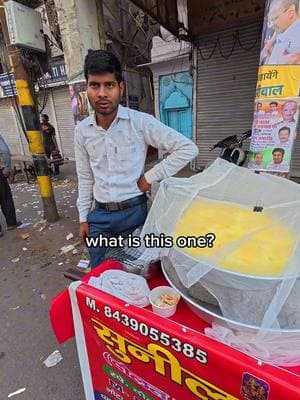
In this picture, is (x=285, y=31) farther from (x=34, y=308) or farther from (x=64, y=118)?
(x=64, y=118)

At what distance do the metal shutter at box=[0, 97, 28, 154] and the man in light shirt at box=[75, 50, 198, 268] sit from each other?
41.3 feet

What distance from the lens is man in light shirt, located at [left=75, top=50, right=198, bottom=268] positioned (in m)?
1.65

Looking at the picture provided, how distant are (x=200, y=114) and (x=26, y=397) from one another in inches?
248

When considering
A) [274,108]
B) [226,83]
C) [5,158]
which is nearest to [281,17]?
[274,108]

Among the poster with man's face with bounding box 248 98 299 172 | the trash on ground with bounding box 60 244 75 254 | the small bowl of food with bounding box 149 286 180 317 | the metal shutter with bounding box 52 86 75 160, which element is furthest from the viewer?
the metal shutter with bounding box 52 86 75 160

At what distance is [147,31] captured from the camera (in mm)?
8344

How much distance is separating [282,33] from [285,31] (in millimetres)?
26

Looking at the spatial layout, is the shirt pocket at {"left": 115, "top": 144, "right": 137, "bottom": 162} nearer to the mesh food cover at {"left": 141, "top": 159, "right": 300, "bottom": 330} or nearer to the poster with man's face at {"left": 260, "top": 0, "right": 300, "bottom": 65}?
the mesh food cover at {"left": 141, "top": 159, "right": 300, "bottom": 330}

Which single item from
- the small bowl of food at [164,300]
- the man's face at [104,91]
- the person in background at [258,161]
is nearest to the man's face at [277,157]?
the person in background at [258,161]

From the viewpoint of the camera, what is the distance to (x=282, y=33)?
2.42 metres

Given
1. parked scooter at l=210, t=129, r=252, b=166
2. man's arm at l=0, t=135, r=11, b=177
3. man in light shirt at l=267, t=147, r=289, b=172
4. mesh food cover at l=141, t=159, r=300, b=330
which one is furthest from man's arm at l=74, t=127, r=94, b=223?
parked scooter at l=210, t=129, r=252, b=166

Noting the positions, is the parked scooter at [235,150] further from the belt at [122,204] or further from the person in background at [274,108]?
the belt at [122,204]

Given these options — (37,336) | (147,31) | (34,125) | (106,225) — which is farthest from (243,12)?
(37,336)

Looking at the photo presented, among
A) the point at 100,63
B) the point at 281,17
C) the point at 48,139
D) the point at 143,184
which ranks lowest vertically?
the point at 48,139
